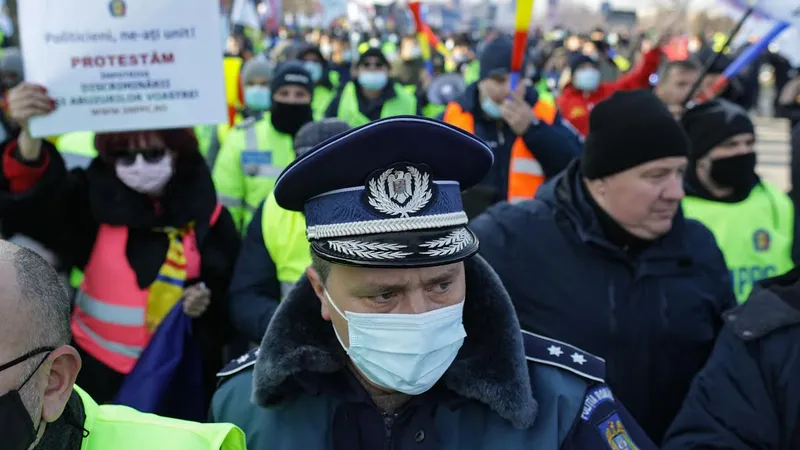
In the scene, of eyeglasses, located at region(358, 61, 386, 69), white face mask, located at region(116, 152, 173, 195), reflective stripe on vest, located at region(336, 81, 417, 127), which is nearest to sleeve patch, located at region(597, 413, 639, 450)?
white face mask, located at region(116, 152, 173, 195)

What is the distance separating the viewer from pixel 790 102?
7.90 metres

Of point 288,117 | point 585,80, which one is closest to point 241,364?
point 288,117

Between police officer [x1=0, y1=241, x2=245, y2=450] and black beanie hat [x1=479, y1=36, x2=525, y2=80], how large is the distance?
12.9 feet

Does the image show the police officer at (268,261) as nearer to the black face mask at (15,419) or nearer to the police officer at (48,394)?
the police officer at (48,394)

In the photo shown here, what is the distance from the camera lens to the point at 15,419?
149cm

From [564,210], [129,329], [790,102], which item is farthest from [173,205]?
[790,102]

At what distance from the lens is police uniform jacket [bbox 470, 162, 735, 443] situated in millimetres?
2781

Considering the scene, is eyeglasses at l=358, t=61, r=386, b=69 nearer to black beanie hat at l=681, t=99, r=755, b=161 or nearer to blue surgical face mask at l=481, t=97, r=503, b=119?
blue surgical face mask at l=481, t=97, r=503, b=119

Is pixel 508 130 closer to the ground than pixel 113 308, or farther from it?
farther from it

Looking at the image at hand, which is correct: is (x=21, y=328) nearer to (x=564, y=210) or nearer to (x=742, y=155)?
(x=564, y=210)

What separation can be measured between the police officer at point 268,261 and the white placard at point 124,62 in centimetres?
51

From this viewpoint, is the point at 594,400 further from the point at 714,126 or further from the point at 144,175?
the point at 714,126

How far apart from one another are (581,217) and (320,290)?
4.24 feet

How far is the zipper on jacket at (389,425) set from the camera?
188cm
